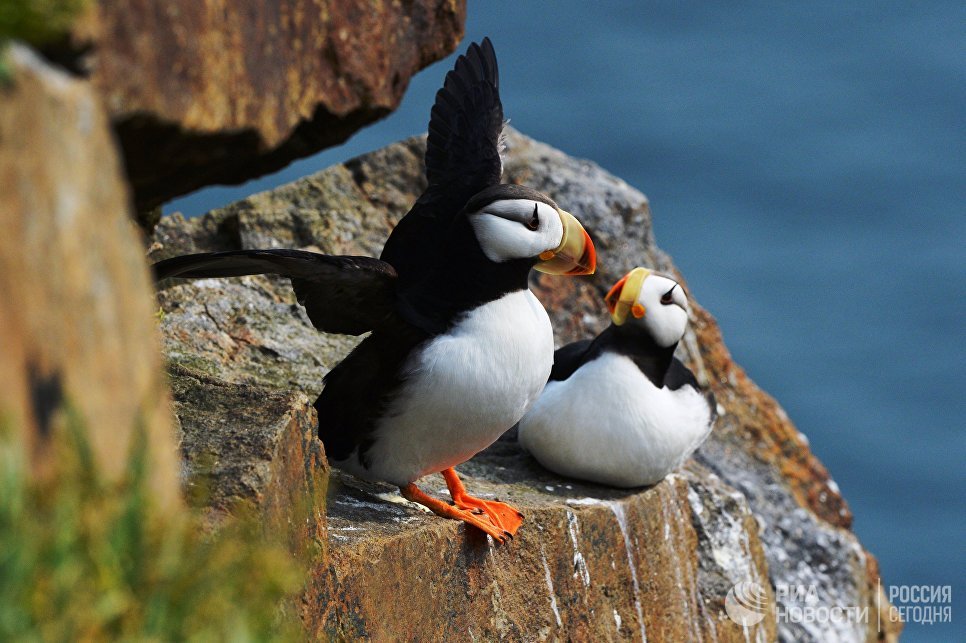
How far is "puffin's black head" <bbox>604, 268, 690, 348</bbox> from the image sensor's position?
19.0ft

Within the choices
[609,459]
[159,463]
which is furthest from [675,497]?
[159,463]

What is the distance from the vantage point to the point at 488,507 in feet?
15.7

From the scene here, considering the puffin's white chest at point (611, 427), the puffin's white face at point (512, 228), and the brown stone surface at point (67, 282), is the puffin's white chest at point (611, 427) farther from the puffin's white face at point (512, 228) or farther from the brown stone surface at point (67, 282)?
the brown stone surface at point (67, 282)

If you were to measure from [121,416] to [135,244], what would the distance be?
0.30 metres

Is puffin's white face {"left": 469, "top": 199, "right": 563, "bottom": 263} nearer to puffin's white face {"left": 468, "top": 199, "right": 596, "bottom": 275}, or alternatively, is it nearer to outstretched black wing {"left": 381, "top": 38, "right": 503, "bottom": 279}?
puffin's white face {"left": 468, "top": 199, "right": 596, "bottom": 275}

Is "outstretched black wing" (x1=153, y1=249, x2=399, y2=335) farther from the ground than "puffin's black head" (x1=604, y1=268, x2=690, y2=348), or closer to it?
closer to it

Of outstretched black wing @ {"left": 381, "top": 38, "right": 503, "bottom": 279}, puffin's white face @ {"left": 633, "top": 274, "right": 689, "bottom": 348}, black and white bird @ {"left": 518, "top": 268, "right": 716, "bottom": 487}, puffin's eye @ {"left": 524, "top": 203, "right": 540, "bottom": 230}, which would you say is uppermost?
outstretched black wing @ {"left": 381, "top": 38, "right": 503, "bottom": 279}

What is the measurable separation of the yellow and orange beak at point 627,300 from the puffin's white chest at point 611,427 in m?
0.19

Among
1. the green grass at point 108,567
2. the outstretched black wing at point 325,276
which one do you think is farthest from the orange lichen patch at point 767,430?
the green grass at point 108,567

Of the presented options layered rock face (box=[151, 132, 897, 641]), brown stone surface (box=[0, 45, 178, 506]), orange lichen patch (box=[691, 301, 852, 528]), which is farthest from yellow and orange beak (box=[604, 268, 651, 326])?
brown stone surface (box=[0, 45, 178, 506])

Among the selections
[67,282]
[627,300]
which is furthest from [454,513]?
[67,282]

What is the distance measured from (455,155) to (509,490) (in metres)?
1.40

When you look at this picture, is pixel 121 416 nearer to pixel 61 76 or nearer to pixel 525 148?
pixel 61 76

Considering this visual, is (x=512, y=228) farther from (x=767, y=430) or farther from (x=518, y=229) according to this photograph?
(x=767, y=430)
